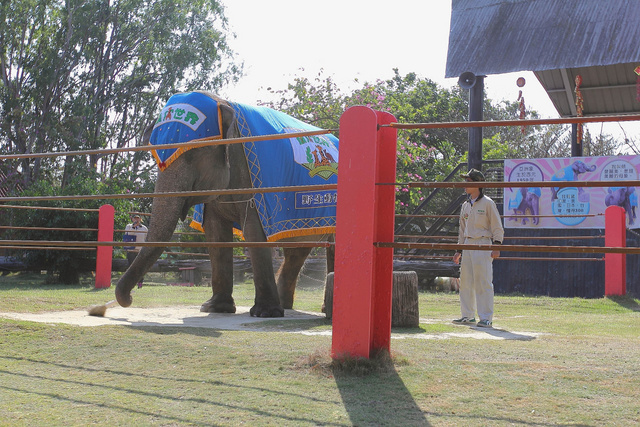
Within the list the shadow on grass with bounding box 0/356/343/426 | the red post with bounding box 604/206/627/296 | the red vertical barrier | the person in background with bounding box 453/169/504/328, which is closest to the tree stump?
the person in background with bounding box 453/169/504/328

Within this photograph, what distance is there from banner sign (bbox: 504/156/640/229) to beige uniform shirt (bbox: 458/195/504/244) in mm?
7101

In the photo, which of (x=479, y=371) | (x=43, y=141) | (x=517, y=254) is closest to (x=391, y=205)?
(x=479, y=371)

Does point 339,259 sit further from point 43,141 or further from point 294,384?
point 43,141

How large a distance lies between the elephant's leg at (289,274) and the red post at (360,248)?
416 centimetres

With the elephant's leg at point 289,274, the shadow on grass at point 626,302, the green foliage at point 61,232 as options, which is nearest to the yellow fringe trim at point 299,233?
the elephant's leg at point 289,274

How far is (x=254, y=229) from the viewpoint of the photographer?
21.9 ft

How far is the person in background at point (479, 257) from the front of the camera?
6145 millimetres

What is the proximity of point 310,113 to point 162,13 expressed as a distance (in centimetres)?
979

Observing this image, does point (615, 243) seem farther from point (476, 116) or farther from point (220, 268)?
point (220, 268)

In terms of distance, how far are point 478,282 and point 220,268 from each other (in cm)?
268

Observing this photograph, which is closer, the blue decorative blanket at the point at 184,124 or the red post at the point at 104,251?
the blue decorative blanket at the point at 184,124

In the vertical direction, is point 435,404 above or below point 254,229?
below

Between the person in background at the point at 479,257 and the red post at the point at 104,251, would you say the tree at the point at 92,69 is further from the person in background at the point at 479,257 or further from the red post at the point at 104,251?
the person in background at the point at 479,257

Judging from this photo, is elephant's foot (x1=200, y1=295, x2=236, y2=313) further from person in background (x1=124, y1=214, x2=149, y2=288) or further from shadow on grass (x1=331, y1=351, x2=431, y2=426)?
person in background (x1=124, y1=214, x2=149, y2=288)
